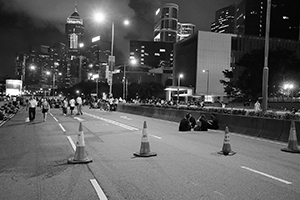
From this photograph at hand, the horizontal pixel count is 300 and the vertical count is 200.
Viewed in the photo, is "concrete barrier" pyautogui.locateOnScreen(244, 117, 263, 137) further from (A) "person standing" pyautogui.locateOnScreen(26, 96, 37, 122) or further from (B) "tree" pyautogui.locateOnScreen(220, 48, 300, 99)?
(B) "tree" pyautogui.locateOnScreen(220, 48, 300, 99)

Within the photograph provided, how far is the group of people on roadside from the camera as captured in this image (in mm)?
16766

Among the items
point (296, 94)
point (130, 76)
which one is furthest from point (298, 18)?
point (296, 94)

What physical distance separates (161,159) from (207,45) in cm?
10686

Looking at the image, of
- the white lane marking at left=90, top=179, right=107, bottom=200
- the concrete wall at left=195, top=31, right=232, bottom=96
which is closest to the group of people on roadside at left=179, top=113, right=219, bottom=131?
the white lane marking at left=90, top=179, right=107, bottom=200

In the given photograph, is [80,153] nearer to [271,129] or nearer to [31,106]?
[271,129]

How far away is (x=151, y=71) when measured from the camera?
586 ft

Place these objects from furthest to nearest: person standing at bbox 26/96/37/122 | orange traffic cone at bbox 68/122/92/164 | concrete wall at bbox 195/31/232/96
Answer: concrete wall at bbox 195/31/232/96, person standing at bbox 26/96/37/122, orange traffic cone at bbox 68/122/92/164

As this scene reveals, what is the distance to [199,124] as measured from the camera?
17250 millimetres

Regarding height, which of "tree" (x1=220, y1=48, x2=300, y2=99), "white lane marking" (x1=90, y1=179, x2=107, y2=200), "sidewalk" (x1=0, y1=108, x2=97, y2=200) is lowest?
"sidewalk" (x1=0, y1=108, x2=97, y2=200)

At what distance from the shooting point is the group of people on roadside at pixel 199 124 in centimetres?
1677

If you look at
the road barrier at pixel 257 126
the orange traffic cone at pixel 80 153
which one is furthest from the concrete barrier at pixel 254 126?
the orange traffic cone at pixel 80 153

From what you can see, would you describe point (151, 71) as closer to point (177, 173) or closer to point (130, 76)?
point (130, 76)

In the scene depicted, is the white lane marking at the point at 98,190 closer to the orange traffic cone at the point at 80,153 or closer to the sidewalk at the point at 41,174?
the sidewalk at the point at 41,174

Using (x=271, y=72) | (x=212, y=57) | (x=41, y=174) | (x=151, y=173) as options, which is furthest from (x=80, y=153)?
(x=212, y=57)
